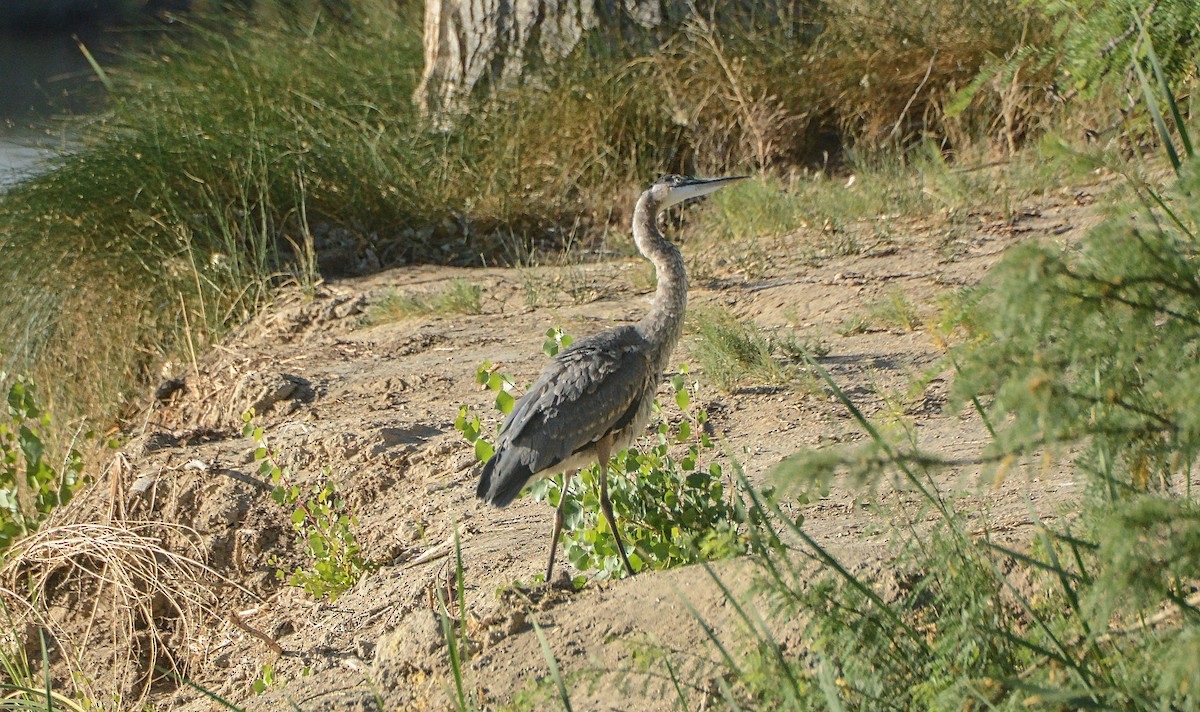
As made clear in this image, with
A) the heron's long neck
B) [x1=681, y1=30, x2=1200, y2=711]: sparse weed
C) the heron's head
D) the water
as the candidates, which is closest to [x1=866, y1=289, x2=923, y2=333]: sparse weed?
the heron's head

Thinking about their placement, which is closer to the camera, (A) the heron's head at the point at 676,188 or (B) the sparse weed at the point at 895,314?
(A) the heron's head at the point at 676,188

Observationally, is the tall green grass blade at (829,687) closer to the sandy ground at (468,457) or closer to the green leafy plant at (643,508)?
the sandy ground at (468,457)

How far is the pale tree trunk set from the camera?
9188 mm

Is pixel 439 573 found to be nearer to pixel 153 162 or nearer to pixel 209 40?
pixel 153 162

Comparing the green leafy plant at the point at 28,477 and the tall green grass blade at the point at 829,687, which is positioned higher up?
the tall green grass blade at the point at 829,687

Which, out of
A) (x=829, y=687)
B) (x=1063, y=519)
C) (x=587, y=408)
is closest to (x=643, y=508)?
(x=587, y=408)

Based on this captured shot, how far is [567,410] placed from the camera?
173 inches

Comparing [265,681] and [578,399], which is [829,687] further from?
[265,681]

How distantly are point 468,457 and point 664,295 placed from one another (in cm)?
106

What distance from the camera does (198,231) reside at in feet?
26.2

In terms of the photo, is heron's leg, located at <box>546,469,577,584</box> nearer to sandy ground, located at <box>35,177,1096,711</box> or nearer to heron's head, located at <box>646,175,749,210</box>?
sandy ground, located at <box>35,177,1096,711</box>

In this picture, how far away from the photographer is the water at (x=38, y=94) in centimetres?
866

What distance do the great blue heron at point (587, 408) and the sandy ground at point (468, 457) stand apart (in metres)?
0.32

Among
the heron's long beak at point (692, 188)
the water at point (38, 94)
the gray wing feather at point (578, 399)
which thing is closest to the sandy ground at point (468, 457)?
the gray wing feather at point (578, 399)
